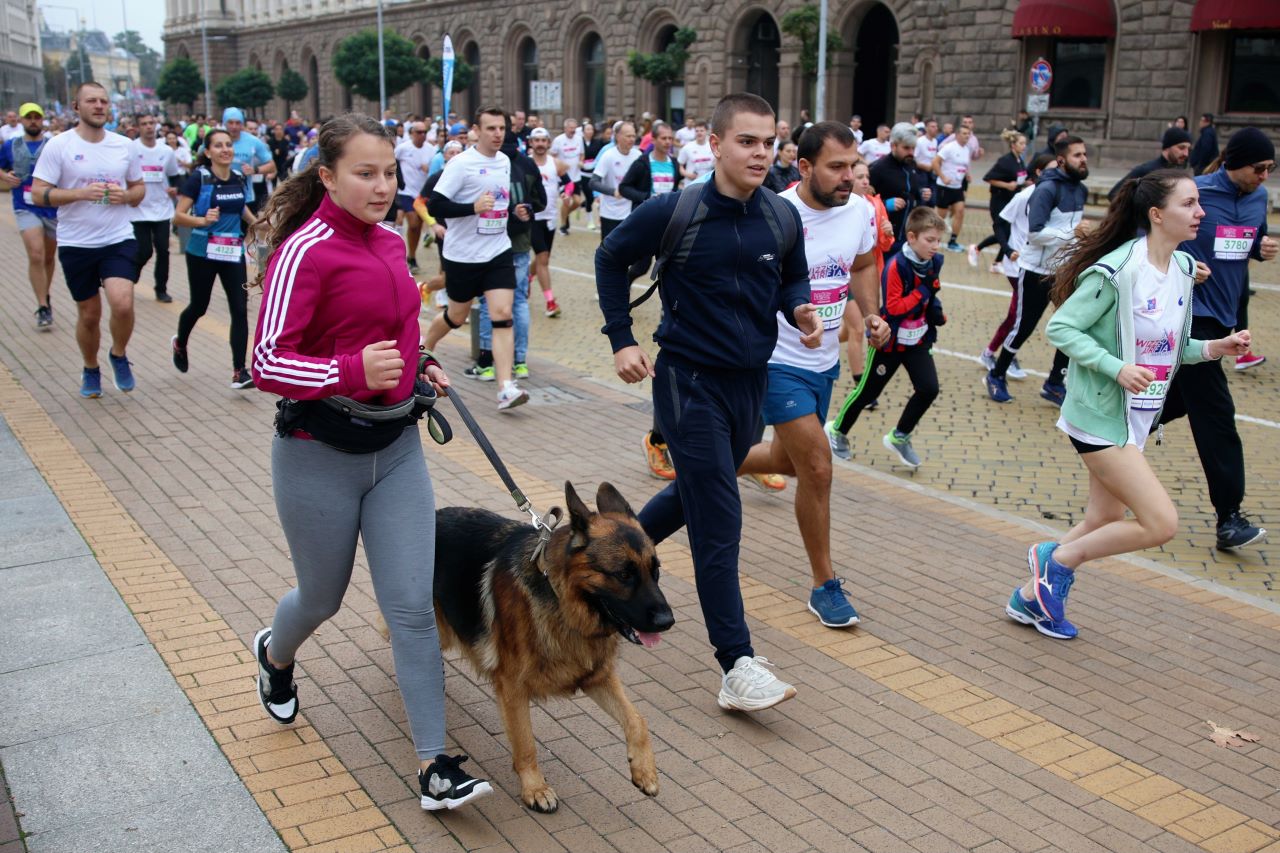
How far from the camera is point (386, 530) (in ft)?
12.1

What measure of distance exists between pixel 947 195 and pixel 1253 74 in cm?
1296

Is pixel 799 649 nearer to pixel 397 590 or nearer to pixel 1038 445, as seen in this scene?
pixel 397 590

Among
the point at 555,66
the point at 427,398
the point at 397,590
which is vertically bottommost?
the point at 397,590

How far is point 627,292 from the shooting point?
186 inches

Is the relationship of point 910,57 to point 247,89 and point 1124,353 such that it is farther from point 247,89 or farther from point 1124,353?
point 247,89

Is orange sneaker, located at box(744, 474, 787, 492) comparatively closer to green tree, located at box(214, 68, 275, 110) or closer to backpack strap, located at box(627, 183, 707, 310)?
backpack strap, located at box(627, 183, 707, 310)

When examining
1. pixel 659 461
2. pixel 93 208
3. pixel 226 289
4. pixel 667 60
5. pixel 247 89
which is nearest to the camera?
pixel 659 461

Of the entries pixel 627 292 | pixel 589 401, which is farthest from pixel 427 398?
pixel 589 401

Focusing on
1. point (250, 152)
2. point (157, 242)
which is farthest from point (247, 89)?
point (157, 242)

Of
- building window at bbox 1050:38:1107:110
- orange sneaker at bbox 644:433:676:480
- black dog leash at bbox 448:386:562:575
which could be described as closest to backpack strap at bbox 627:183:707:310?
black dog leash at bbox 448:386:562:575

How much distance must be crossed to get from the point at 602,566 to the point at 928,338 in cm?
522

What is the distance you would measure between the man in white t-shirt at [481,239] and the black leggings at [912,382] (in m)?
2.55

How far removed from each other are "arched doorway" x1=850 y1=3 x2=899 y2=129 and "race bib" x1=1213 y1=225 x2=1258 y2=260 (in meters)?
35.6

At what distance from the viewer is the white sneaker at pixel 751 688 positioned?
14.4ft
